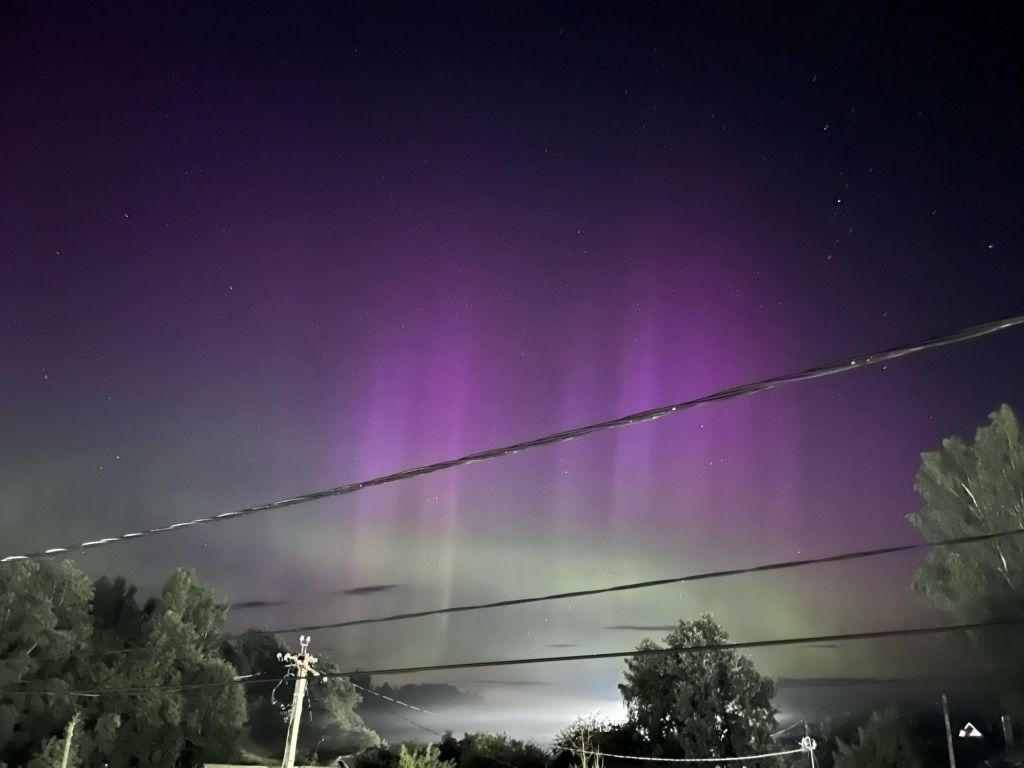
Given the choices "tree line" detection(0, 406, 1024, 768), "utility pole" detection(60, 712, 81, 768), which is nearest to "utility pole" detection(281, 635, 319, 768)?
"tree line" detection(0, 406, 1024, 768)

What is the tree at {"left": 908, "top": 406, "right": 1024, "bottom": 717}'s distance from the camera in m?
18.2

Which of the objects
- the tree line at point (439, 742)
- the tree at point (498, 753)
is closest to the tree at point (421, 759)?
the tree line at point (439, 742)

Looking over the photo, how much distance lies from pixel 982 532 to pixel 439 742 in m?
26.5

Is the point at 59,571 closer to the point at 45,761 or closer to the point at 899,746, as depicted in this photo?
the point at 45,761

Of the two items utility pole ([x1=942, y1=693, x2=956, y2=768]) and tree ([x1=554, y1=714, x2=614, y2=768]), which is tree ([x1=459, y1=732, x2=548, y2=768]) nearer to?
tree ([x1=554, y1=714, x2=614, y2=768])

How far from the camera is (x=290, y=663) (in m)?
20.6

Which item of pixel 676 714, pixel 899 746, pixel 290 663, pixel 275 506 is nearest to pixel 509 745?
A: pixel 676 714

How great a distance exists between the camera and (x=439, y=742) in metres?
38.0

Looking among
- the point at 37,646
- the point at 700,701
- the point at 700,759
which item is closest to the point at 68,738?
the point at 37,646

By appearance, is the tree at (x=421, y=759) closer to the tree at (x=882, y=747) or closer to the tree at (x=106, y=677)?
the tree at (x=106, y=677)

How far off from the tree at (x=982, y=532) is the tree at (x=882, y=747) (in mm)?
9665

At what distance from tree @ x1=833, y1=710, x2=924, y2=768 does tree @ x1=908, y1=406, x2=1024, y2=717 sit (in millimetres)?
9665

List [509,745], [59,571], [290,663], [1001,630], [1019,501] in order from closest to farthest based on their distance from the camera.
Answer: [1001,630], [1019,501], [290,663], [59,571], [509,745]

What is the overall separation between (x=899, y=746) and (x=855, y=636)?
25.9 metres
